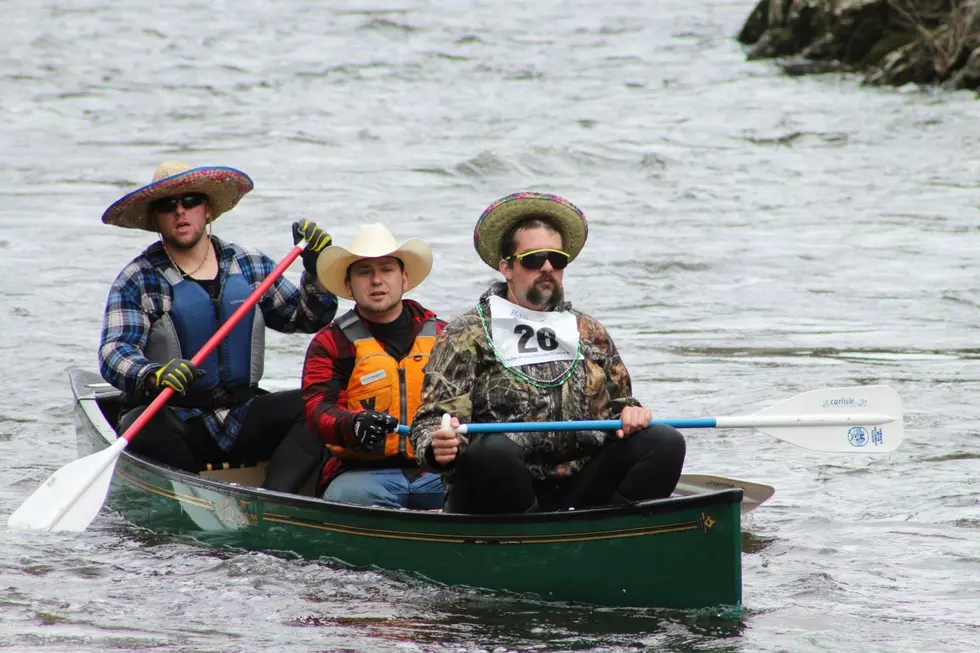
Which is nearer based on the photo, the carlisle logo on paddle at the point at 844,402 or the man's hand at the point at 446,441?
the man's hand at the point at 446,441

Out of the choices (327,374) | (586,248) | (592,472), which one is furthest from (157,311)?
(586,248)

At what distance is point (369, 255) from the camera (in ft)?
16.2

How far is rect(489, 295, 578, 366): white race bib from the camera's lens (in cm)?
446

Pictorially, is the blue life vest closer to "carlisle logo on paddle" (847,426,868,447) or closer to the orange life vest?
the orange life vest

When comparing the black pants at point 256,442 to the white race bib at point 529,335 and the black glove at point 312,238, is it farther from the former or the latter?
the white race bib at point 529,335

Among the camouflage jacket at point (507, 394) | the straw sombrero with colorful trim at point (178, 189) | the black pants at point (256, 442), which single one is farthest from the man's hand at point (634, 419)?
the straw sombrero with colorful trim at point (178, 189)

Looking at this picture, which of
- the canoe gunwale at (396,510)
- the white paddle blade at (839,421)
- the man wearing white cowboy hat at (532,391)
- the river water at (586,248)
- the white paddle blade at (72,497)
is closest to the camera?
the canoe gunwale at (396,510)

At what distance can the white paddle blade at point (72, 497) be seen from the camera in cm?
531

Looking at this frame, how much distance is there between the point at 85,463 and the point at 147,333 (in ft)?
1.79

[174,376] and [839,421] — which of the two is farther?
[174,376]

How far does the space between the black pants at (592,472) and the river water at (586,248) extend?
397 millimetres

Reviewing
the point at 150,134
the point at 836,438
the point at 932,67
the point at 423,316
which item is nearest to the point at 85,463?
the point at 423,316

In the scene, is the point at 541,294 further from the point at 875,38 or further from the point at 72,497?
the point at 875,38

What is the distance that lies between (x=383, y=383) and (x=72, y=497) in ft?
4.27
